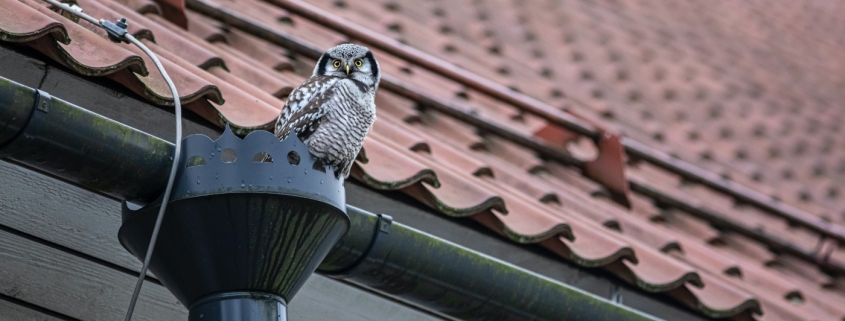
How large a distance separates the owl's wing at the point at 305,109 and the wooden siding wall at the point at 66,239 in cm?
28

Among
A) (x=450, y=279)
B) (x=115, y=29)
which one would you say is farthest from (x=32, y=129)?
(x=450, y=279)

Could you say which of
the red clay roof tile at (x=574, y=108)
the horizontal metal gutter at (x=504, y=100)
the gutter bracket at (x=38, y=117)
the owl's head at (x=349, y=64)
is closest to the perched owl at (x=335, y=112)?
the owl's head at (x=349, y=64)

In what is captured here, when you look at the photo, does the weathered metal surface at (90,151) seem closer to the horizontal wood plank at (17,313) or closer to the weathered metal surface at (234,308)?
the weathered metal surface at (234,308)

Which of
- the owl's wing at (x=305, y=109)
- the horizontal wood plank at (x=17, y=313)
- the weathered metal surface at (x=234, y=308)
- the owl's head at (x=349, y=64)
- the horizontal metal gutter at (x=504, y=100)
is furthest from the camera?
the horizontal metal gutter at (x=504, y=100)

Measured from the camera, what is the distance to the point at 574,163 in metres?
4.33

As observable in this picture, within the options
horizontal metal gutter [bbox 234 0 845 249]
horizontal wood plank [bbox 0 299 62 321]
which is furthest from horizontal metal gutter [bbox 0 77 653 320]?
horizontal metal gutter [bbox 234 0 845 249]

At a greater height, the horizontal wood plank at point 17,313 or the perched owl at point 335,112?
the perched owl at point 335,112

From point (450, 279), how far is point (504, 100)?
1.83m

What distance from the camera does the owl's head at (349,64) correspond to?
303cm

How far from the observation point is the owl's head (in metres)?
3.03

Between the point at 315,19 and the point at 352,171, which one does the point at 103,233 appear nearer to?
the point at 352,171

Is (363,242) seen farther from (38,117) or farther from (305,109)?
(38,117)

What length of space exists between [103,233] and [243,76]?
3.08ft

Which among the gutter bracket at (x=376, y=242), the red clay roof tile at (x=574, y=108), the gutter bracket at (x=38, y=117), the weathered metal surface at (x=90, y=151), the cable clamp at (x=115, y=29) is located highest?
the cable clamp at (x=115, y=29)
